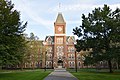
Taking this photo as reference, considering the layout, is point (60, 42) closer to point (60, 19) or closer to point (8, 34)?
point (60, 19)

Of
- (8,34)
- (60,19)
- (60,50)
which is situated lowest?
(8,34)

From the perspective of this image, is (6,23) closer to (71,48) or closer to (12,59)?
(12,59)

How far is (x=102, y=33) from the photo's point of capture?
46562mm

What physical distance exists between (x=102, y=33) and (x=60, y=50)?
5899 centimetres

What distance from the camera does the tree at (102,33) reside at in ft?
144

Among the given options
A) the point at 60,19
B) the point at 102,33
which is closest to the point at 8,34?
the point at 102,33

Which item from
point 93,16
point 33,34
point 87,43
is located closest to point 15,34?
point 87,43

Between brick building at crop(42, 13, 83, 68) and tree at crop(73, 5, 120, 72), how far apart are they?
54406 millimetres

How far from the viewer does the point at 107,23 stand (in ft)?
148

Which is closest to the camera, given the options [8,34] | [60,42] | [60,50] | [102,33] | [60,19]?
[8,34]

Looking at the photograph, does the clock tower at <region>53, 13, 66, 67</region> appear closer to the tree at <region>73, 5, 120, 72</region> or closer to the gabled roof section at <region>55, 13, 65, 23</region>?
the gabled roof section at <region>55, 13, 65, 23</region>

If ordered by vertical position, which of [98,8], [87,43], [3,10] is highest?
[98,8]

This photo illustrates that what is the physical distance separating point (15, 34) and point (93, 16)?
2092cm

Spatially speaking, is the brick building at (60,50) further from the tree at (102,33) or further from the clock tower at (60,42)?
the tree at (102,33)
